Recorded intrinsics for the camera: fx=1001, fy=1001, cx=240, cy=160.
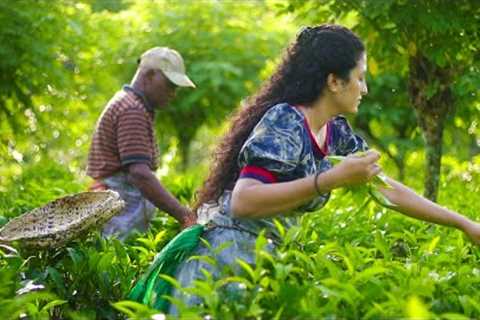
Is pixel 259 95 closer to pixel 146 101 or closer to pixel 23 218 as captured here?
pixel 23 218

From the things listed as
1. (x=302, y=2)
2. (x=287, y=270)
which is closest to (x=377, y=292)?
(x=287, y=270)

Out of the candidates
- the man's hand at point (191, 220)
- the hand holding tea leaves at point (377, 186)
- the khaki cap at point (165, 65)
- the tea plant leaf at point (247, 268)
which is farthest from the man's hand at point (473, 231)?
the khaki cap at point (165, 65)

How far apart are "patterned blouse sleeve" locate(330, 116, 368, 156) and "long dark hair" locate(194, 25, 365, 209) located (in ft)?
0.97

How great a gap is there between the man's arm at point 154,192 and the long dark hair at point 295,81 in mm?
1944

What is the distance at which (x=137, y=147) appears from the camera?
6113mm

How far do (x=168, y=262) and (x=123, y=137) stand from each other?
218cm

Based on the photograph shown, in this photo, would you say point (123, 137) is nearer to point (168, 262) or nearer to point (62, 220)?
point (62, 220)

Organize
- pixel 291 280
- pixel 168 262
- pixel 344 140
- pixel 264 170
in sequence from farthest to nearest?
1. pixel 344 140
2. pixel 168 262
3. pixel 264 170
4. pixel 291 280

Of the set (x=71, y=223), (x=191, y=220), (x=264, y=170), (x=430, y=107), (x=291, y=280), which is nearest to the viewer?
(x=291, y=280)

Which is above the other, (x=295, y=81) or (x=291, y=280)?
(x=295, y=81)

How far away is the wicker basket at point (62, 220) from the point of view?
4.54 metres

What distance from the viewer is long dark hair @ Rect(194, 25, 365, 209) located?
3904 mm

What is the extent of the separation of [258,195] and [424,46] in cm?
333

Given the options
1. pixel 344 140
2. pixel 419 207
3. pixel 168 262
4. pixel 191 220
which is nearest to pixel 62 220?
pixel 191 220
